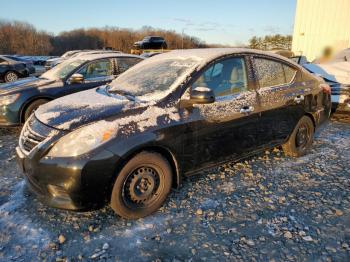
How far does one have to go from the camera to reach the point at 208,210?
10.6 ft

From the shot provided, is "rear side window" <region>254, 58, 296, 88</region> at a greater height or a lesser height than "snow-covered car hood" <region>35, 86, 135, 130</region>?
greater

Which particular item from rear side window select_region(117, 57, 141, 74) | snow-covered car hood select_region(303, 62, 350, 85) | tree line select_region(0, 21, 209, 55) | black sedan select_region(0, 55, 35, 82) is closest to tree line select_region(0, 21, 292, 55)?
tree line select_region(0, 21, 209, 55)

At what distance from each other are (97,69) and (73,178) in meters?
4.40

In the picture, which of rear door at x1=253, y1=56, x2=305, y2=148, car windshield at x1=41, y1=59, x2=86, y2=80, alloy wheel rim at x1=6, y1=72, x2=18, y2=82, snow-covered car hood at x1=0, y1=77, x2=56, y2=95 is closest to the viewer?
rear door at x1=253, y1=56, x2=305, y2=148

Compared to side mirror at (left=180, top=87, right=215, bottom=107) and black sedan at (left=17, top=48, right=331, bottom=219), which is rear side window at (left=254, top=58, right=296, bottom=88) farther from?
side mirror at (left=180, top=87, right=215, bottom=107)

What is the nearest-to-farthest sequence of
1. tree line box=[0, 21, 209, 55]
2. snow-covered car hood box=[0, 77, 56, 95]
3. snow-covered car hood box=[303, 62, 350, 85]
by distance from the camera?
snow-covered car hood box=[0, 77, 56, 95] < snow-covered car hood box=[303, 62, 350, 85] < tree line box=[0, 21, 209, 55]

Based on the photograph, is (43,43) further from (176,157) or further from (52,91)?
(176,157)

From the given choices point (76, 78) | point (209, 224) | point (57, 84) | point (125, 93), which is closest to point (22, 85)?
point (57, 84)

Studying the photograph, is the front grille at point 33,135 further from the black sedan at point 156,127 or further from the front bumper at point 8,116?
the front bumper at point 8,116

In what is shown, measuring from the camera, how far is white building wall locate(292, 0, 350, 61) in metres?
14.3

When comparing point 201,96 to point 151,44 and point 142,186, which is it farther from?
point 151,44

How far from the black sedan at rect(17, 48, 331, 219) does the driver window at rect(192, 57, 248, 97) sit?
1cm

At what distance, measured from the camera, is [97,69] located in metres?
6.58

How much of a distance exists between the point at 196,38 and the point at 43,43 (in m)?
39.0
